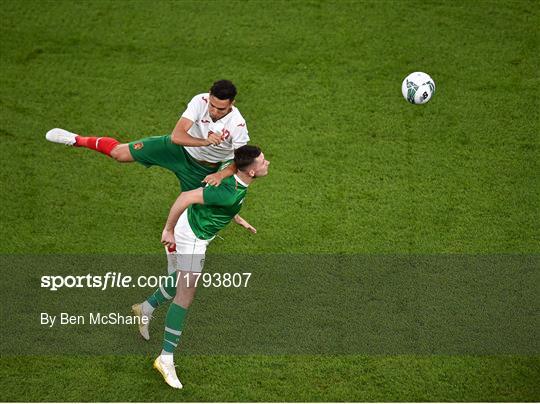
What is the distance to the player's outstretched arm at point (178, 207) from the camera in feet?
20.7

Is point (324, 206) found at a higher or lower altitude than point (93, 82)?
lower

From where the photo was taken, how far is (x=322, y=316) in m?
7.44

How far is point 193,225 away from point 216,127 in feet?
2.71

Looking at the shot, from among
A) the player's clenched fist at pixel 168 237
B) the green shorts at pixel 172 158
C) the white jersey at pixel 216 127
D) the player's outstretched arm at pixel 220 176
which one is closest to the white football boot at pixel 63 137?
the green shorts at pixel 172 158

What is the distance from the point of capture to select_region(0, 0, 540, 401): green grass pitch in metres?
6.92

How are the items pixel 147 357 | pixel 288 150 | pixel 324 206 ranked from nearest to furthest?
pixel 147 357 < pixel 324 206 < pixel 288 150

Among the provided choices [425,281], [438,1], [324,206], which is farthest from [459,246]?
[438,1]

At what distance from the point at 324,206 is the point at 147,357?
239 centimetres

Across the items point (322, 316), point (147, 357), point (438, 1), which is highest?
point (438, 1)

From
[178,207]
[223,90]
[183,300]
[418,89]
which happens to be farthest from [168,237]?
[418,89]

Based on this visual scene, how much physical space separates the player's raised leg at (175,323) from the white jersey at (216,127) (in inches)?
43.0

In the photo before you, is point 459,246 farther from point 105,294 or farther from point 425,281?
point 105,294

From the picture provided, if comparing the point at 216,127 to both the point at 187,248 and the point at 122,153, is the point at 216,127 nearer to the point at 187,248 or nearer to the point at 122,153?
the point at 187,248

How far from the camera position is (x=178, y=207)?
6.29 m
